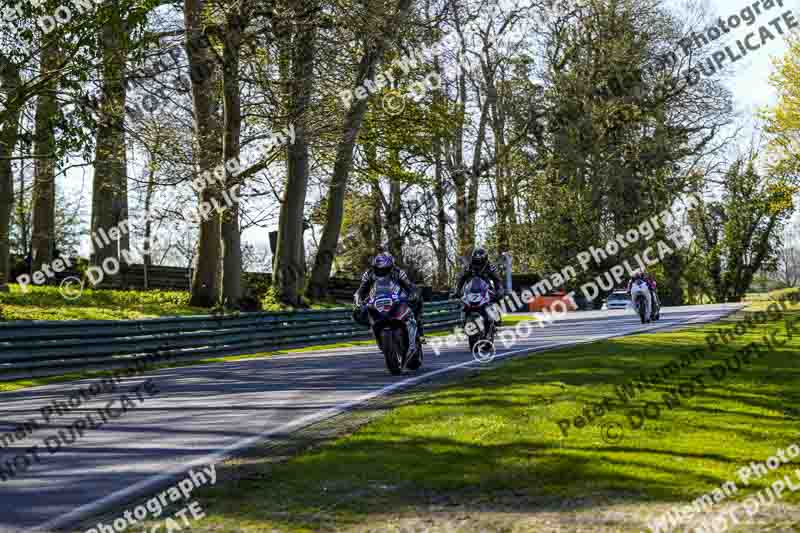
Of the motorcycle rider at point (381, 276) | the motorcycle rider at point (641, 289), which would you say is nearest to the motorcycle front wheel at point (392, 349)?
the motorcycle rider at point (381, 276)

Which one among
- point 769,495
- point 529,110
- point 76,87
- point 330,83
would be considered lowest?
point 769,495

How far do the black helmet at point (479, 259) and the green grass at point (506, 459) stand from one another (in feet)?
17.2

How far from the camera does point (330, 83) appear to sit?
26.1 metres

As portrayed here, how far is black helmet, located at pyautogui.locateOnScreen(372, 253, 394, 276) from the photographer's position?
14250 millimetres

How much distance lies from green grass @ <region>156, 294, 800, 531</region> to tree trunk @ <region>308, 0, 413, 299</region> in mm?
15401

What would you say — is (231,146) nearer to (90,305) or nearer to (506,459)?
(90,305)

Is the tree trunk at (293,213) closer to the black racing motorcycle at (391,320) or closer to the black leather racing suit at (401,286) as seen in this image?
the black leather racing suit at (401,286)

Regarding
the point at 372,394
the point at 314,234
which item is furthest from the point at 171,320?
the point at 314,234

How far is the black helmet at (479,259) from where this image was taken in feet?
54.1

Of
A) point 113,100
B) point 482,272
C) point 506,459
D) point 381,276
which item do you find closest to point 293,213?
point 113,100

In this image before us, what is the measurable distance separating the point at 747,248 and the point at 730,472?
55.3 metres

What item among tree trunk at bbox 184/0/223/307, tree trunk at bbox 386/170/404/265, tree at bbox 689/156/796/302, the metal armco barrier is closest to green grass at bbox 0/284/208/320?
tree trunk at bbox 184/0/223/307

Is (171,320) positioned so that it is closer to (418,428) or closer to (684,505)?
(418,428)

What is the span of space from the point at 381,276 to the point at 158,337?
268 inches
